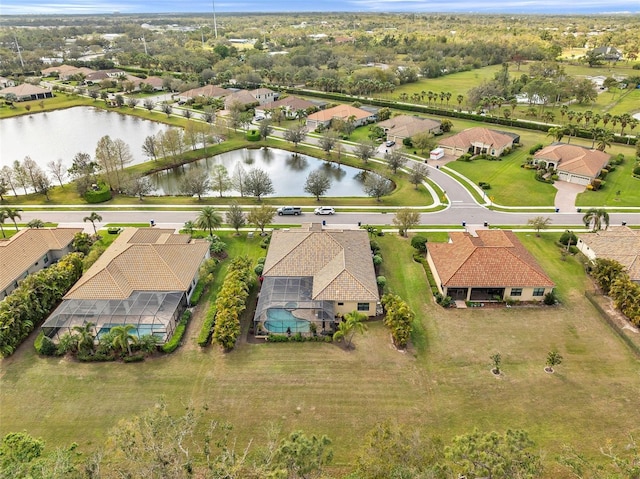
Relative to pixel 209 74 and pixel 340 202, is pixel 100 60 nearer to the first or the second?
pixel 209 74

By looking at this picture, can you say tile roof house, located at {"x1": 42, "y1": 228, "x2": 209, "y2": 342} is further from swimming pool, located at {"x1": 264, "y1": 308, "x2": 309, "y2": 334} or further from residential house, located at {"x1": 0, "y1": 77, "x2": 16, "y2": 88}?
residential house, located at {"x1": 0, "y1": 77, "x2": 16, "y2": 88}

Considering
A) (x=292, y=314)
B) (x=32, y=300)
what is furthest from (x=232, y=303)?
(x=32, y=300)

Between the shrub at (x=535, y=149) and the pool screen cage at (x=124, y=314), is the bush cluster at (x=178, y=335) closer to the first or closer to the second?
the pool screen cage at (x=124, y=314)

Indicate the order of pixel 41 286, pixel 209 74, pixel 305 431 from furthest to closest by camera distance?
pixel 209 74 < pixel 41 286 < pixel 305 431

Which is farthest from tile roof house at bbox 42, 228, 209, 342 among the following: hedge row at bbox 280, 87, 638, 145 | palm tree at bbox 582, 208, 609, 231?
hedge row at bbox 280, 87, 638, 145

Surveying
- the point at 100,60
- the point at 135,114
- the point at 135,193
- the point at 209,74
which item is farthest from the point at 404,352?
the point at 100,60

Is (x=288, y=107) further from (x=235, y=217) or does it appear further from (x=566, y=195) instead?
(x=566, y=195)

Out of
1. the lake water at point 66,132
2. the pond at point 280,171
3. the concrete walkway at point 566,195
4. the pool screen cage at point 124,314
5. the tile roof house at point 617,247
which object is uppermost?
the tile roof house at point 617,247

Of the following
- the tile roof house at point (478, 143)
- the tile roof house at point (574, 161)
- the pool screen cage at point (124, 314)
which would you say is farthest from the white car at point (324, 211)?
the tile roof house at point (574, 161)
